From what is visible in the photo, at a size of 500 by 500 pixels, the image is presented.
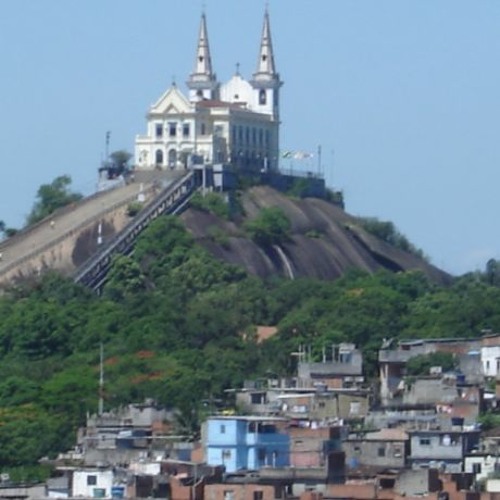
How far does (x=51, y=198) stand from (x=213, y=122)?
25.8 feet

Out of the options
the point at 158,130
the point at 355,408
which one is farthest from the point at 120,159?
the point at 355,408

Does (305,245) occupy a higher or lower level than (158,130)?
lower

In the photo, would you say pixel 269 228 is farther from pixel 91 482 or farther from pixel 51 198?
pixel 91 482

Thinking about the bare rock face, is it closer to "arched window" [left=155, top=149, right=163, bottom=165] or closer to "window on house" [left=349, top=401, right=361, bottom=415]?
"arched window" [left=155, top=149, right=163, bottom=165]

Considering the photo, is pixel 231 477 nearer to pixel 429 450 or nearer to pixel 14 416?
pixel 429 450

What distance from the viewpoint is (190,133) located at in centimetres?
16425

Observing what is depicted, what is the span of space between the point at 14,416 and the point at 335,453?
28.4 meters

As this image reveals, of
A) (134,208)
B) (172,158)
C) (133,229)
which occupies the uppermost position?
(172,158)

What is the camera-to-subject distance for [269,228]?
162625mm

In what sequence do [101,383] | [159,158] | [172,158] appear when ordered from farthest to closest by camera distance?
[159,158]
[172,158]
[101,383]

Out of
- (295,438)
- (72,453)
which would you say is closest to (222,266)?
(72,453)

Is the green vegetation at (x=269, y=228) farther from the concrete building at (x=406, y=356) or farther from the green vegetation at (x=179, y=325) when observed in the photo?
the concrete building at (x=406, y=356)

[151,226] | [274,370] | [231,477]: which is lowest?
[231,477]

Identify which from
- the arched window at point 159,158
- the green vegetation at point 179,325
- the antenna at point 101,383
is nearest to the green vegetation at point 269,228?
the green vegetation at point 179,325
